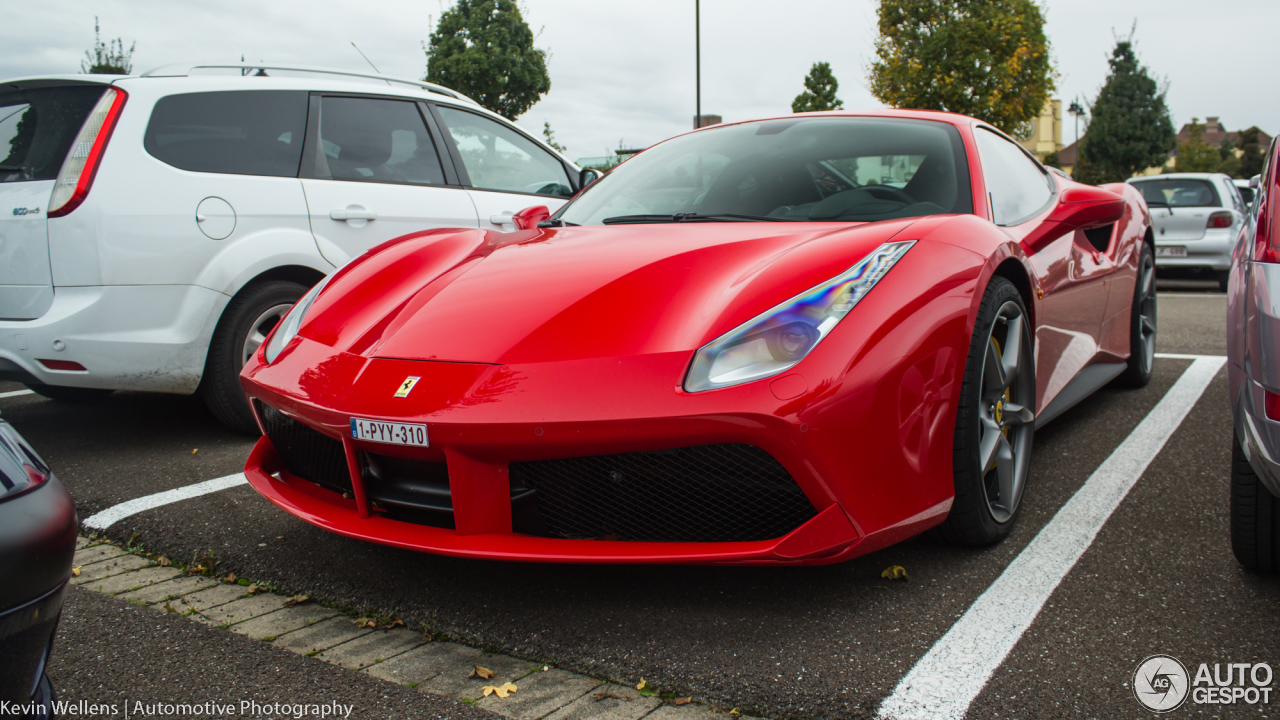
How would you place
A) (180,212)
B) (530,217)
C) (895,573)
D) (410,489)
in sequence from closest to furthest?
1. (410,489)
2. (895,573)
3. (530,217)
4. (180,212)

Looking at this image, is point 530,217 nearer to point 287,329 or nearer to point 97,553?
point 287,329

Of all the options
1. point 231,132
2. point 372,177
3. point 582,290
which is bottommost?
point 582,290

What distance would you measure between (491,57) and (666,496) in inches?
1081

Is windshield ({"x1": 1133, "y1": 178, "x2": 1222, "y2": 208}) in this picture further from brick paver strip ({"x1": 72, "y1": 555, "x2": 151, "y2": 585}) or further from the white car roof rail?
brick paver strip ({"x1": 72, "y1": 555, "x2": 151, "y2": 585})

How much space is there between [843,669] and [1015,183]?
2.11 metres

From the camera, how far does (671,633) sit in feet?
6.71

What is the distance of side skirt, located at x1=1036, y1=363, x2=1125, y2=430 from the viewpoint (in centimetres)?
309

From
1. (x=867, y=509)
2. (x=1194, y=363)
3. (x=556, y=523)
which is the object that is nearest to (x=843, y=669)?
(x=867, y=509)

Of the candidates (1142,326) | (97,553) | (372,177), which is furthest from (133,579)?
(1142,326)

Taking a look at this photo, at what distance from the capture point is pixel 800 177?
9.76ft

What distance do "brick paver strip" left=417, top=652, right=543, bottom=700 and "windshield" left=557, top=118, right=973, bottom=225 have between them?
4.87ft

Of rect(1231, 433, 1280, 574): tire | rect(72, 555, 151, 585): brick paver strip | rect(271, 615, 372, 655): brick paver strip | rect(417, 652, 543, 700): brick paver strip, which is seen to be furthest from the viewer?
rect(72, 555, 151, 585): brick paver strip

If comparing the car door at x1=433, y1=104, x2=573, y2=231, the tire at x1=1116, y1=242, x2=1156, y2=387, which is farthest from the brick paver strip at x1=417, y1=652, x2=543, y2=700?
the tire at x1=1116, y1=242, x2=1156, y2=387

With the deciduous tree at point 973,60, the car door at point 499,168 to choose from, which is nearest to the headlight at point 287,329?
the car door at point 499,168
